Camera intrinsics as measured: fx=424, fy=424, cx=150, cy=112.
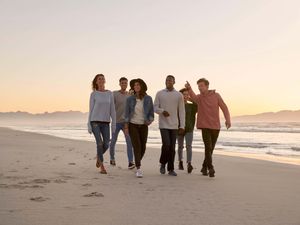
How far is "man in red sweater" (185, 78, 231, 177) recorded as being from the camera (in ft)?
27.6

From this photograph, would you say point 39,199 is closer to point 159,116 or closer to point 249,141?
point 159,116

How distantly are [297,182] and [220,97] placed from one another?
221 centimetres

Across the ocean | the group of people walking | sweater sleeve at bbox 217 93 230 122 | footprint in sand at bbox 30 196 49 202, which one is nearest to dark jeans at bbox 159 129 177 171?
the group of people walking

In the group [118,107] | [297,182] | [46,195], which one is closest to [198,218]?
[46,195]

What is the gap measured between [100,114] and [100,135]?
0.43 m

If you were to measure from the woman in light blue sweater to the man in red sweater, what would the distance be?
1700 mm

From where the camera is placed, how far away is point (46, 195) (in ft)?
18.4

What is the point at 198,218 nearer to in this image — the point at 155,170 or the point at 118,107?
the point at 155,170

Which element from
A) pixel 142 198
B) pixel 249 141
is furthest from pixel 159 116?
pixel 249 141

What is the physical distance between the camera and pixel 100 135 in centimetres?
854

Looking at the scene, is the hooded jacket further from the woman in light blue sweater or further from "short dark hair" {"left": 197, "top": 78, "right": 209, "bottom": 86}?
the woman in light blue sweater

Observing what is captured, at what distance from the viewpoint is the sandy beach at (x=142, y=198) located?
14.6ft

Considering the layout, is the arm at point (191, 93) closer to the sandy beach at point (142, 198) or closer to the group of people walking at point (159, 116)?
the group of people walking at point (159, 116)

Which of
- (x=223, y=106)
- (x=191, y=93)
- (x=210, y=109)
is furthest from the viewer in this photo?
(x=191, y=93)
